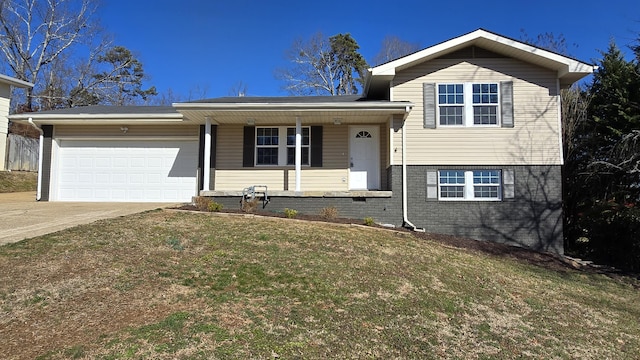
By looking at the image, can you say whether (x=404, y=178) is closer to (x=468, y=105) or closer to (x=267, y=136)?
(x=468, y=105)

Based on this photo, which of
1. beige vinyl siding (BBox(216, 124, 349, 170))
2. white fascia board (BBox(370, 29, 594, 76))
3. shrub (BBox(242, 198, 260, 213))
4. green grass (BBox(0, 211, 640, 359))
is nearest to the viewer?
green grass (BBox(0, 211, 640, 359))

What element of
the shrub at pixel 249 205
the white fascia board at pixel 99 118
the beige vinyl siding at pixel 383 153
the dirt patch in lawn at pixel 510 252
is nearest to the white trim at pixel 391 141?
the beige vinyl siding at pixel 383 153

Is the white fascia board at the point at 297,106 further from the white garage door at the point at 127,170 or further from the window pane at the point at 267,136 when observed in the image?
the white garage door at the point at 127,170

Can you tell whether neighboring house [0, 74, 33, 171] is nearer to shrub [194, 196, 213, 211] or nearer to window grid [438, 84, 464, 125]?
shrub [194, 196, 213, 211]

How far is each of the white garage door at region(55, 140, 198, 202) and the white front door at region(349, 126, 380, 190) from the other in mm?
5232

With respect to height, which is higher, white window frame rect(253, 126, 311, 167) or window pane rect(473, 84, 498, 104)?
window pane rect(473, 84, 498, 104)

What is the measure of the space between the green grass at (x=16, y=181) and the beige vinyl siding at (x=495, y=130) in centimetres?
1645

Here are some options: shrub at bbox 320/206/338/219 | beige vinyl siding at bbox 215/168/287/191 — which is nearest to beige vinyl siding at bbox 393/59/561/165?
shrub at bbox 320/206/338/219

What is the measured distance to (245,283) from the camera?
569cm

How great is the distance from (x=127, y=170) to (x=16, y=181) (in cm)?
834

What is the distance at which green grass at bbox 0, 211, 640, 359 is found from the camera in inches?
163

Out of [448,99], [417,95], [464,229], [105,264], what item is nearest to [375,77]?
[417,95]

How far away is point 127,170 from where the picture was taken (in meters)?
13.9

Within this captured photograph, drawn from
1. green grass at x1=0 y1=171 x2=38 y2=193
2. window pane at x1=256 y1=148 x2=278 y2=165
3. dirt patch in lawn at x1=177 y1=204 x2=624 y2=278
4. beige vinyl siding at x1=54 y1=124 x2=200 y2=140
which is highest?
beige vinyl siding at x1=54 y1=124 x2=200 y2=140
